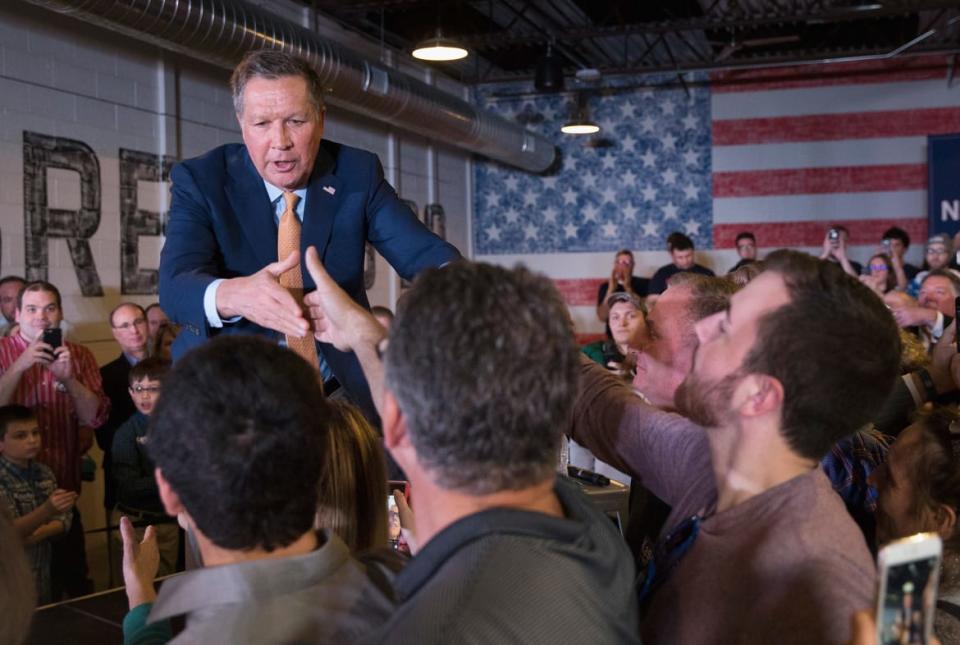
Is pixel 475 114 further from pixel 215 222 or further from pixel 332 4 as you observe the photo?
pixel 215 222

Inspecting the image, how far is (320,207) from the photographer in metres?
1.81

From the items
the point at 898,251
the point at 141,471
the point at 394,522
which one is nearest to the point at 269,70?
the point at 394,522

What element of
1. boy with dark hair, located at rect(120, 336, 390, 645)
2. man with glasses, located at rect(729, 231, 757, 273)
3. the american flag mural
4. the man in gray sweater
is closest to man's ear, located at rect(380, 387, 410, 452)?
the man in gray sweater

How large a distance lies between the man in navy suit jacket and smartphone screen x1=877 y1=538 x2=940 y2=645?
1.05m

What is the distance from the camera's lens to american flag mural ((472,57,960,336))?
360 inches

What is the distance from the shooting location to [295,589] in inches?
40.1

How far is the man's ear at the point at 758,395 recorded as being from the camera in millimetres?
1202

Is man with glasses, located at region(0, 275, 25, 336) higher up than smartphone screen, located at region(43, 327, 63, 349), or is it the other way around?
man with glasses, located at region(0, 275, 25, 336)

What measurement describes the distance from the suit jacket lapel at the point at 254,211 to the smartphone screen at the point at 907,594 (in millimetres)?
1262

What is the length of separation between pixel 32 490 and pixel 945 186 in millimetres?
7898

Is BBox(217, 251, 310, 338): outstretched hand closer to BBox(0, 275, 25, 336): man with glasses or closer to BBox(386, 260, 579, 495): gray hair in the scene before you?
BBox(386, 260, 579, 495): gray hair

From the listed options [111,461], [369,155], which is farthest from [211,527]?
[111,461]

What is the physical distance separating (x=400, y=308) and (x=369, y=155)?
3.53 feet

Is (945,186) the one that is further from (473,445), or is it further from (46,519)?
(473,445)
